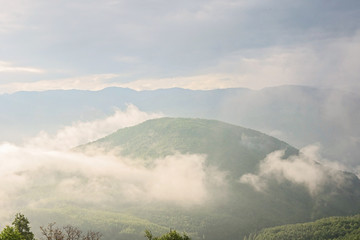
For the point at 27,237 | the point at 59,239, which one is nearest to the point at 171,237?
the point at 59,239

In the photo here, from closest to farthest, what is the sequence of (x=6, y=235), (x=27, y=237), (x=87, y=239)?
1. (x=6, y=235)
2. (x=87, y=239)
3. (x=27, y=237)

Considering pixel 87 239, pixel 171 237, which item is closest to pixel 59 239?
pixel 87 239

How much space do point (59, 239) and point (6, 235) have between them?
1045 cm

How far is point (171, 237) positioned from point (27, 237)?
3596 cm

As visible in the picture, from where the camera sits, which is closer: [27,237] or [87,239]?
[87,239]

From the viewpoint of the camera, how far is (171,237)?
77875 millimetres

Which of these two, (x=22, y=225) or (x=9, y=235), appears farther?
(x=22, y=225)

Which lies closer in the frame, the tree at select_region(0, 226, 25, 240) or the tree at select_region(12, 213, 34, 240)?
the tree at select_region(0, 226, 25, 240)

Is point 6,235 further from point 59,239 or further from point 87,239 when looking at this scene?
point 87,239

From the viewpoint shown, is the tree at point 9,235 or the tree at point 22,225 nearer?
the tree at point 9,235

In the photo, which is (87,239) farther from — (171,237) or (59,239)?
(171,237)

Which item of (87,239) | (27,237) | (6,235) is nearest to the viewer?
(6,235)

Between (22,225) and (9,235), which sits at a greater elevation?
(22,225)

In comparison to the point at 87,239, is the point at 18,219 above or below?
above
